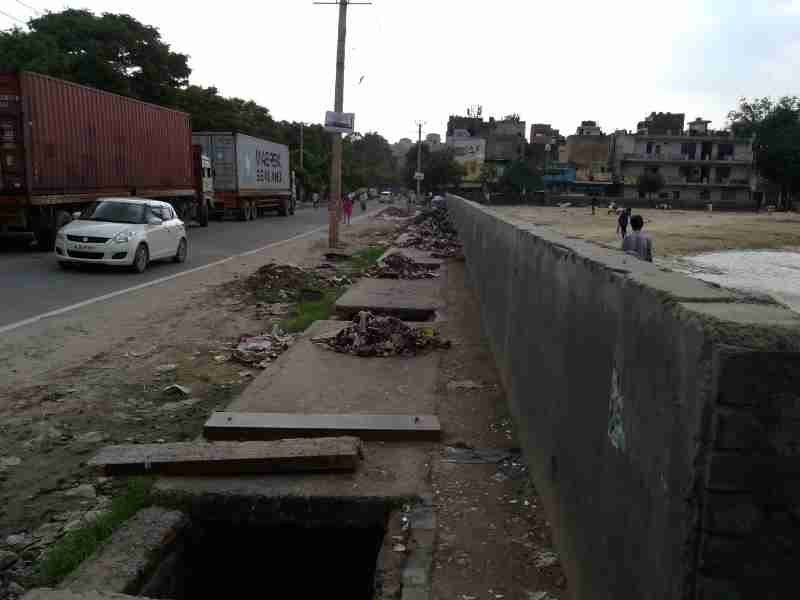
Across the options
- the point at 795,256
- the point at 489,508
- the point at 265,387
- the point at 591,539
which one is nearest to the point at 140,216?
the point at 265,387

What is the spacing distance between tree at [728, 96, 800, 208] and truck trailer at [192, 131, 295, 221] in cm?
5544

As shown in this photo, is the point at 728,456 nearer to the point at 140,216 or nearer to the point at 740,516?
the point at 740,516

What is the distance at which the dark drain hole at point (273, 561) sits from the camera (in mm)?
4039

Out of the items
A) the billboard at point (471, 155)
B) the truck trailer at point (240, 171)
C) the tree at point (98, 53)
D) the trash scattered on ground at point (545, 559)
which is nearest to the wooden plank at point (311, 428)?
the trash scattered on ground at point (545, 559)

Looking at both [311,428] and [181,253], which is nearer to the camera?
[311,428]

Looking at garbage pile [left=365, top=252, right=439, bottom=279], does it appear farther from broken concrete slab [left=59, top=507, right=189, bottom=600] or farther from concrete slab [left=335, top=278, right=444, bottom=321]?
broken concrete slab [left=59, top=507, right=189, bottom=600]

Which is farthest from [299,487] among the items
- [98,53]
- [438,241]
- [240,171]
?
[98,53]

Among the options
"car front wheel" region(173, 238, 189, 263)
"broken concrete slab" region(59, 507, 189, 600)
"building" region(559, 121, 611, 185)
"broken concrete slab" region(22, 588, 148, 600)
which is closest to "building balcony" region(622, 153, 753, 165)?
"building" region(559, 121, 611, 185)

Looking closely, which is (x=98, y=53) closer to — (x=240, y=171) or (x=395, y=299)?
(x=240, y=171)

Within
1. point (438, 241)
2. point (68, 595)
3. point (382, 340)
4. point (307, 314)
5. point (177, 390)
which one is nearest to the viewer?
point (68, 595)

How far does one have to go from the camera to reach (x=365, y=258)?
67.0 ft

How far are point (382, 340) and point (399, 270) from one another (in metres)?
Answer: 7.35

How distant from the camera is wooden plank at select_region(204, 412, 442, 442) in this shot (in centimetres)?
496

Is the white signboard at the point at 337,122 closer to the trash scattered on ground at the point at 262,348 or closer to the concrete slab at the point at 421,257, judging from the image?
the concrete slab at the point at 421,257
